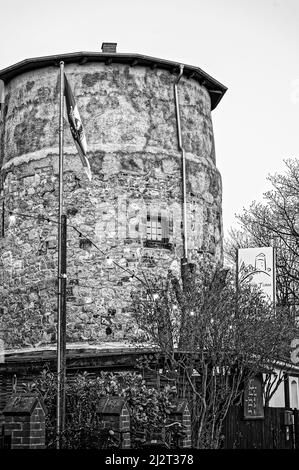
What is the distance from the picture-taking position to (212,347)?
20516 millimetres

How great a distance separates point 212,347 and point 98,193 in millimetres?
9032

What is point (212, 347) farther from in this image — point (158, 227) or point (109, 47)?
point (109, 47)

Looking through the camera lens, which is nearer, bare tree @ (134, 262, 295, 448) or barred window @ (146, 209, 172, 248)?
bare tree @ (134, 262, 295, 448)

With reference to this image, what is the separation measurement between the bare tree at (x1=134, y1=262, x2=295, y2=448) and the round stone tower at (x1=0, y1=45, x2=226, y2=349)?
5284 mm

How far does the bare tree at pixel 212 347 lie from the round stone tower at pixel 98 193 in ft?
17.3

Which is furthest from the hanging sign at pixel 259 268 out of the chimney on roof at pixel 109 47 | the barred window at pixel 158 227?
the chimney on roof at pixel 109 47

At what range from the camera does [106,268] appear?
27.5 meters

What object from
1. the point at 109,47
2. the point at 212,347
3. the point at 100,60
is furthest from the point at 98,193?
the point at 212,347

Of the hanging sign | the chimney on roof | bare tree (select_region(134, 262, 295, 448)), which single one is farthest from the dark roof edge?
bare tree (select_region(134, 262, 295, 448))

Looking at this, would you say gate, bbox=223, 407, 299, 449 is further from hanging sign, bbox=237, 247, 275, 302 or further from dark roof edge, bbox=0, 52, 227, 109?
dark roof edge, bbox=0, 52, 227, 109

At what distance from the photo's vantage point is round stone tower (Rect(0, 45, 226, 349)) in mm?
27469
